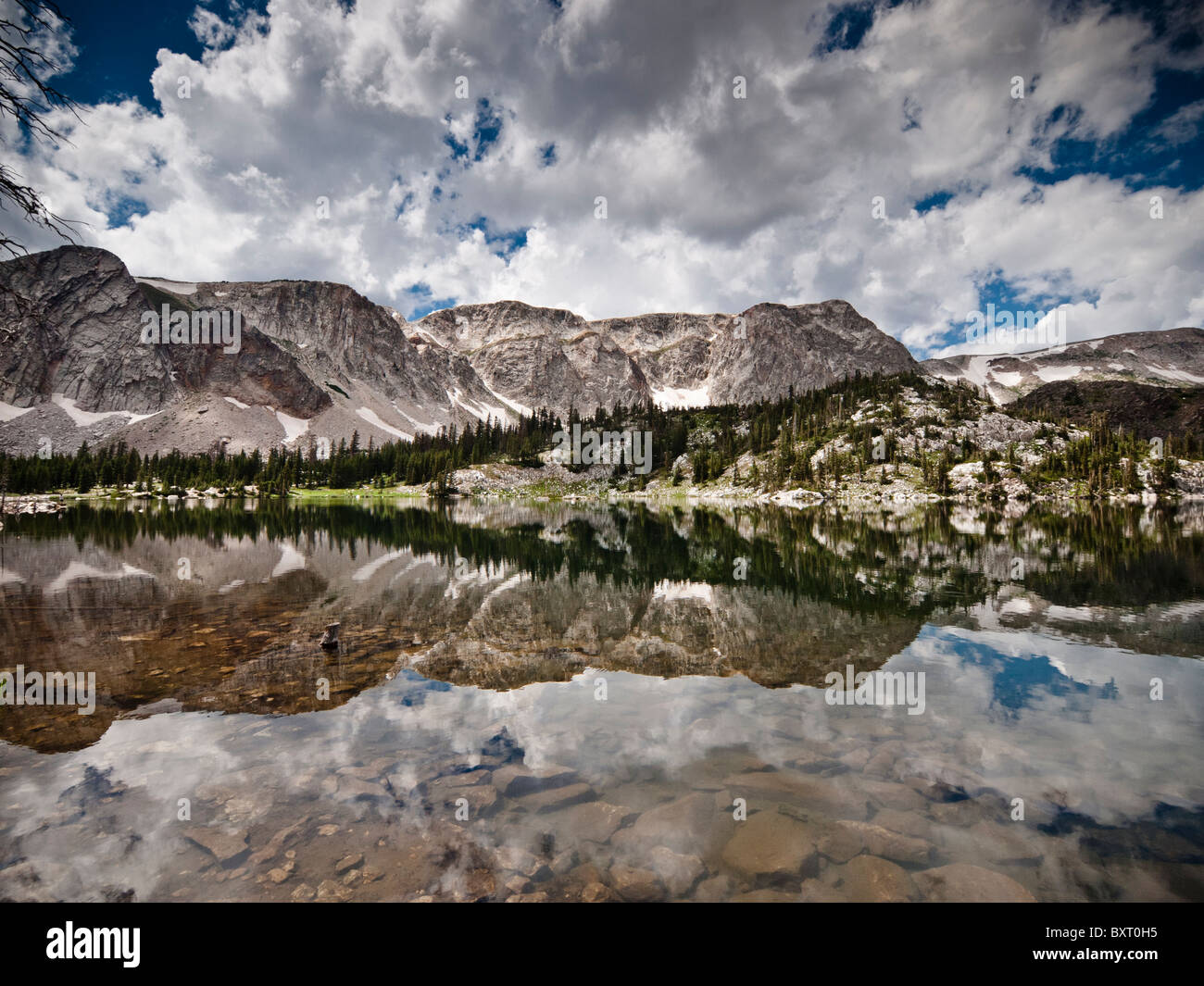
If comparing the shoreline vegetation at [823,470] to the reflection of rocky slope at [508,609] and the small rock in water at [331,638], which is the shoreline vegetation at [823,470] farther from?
the small rock in water at [331,638]

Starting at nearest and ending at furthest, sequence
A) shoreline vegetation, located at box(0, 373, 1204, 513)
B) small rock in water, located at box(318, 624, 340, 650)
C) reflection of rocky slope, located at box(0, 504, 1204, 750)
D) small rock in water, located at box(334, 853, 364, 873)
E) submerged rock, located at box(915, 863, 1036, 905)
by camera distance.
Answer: submerged rock, located at box(915, 863, 1036, 905), small rock in water, located at box(334, 853, 364, 873), reflection of rocky slope, located at box(0, 504, 1204, 750), small rock in water, located at box(318, 624, 340, 650), shoreline vegetation, located at box(0, 373, 1204, 513)

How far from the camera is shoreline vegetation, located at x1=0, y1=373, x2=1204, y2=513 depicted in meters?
134

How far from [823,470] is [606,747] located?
151344 mm

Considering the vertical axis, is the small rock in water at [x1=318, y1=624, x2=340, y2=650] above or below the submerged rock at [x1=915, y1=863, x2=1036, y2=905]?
above

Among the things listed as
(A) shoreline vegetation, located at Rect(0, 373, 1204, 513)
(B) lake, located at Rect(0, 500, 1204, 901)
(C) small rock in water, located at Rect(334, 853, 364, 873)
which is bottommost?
(B) lake, located at Rect(0, 500, 1204, 901)

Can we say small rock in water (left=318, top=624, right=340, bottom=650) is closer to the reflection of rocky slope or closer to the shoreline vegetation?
the reflection of rocky slope

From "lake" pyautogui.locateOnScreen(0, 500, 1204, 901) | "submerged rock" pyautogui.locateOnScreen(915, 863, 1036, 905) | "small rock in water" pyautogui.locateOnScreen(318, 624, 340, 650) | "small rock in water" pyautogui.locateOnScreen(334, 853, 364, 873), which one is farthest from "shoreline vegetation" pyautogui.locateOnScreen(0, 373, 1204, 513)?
"submerged rock" pyautogui.locateOnScreen(915, 863, 1036, 905)

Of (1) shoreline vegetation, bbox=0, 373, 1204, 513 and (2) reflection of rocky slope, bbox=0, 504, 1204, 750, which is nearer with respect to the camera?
(2) reflection of rocky slope, bbox=0, 504, 1204, 750

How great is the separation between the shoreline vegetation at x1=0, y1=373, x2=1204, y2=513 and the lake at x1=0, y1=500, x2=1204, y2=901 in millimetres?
117057

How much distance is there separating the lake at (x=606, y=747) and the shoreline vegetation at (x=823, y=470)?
117057 millimetres

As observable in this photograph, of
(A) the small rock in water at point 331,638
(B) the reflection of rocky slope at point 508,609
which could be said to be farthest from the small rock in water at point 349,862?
(A) the small rock in water at point 331,638

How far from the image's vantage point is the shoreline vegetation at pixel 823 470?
440ft

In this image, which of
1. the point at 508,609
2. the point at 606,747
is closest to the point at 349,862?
the point at 606,747

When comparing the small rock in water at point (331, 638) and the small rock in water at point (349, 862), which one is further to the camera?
the small rock in water at point (331, 638)
